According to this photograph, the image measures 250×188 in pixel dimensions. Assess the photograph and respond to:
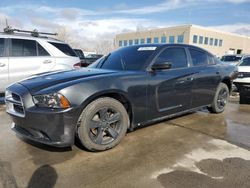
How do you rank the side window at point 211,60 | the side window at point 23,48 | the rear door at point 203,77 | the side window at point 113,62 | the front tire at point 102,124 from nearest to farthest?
the front tire at point 102,124
the side window at point 113,62
the rear door at point 203,77
the side window at point 211,60
the side window at point 23,48

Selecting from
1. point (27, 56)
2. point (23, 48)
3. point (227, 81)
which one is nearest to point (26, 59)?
point (27, 56)

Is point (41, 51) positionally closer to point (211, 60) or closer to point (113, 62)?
point (113, 62)

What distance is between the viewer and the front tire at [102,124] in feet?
11.2

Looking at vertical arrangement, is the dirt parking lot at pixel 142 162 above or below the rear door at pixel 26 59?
below

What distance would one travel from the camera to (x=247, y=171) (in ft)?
10.4

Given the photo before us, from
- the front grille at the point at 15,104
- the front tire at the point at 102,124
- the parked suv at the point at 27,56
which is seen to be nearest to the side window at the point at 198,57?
the front tire at the point at 102,124

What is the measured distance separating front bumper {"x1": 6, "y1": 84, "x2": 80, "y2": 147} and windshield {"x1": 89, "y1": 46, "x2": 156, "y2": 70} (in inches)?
57.3

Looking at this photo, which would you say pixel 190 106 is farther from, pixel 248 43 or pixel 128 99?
pixel 248 43

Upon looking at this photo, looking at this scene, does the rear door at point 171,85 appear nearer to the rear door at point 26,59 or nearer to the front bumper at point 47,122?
the front bumper at point 47,122

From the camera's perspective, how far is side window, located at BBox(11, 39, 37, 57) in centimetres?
642

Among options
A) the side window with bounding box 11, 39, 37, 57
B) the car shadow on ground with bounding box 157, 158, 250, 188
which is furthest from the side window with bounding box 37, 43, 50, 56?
the car shadow on ground with bounding box 157, 158, 250, 188

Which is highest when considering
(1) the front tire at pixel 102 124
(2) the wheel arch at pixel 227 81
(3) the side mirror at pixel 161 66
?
(3) the side mirror at pixel 161 66

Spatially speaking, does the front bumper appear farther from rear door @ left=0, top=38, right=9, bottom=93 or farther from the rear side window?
the rear side window

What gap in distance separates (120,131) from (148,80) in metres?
0.95
